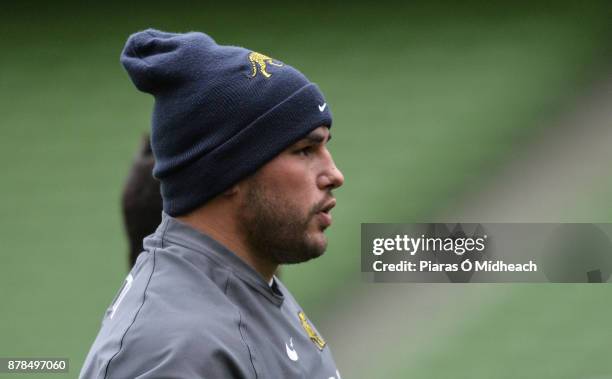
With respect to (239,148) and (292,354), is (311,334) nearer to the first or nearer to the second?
(292,354)

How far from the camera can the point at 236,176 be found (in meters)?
2.10

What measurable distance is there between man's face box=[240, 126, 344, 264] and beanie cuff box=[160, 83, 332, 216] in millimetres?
27

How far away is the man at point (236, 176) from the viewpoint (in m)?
2.05

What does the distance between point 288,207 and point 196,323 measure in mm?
347

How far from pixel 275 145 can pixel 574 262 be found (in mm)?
3490

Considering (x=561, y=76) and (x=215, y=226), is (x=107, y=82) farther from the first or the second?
(x=215, y=226)

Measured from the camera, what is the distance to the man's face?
2100mm

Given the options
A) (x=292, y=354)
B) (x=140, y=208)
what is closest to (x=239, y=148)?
(x=292, y=354)

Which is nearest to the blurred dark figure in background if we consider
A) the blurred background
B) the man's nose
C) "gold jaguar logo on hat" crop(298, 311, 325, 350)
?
"gold jaguar logo on hat" crop(298, 311, 325, 350)

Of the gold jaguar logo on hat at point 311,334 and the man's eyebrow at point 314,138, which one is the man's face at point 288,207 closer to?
the man's eyebrow at point 314,138

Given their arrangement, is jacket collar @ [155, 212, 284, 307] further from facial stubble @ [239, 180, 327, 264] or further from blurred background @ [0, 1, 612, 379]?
blurred background @ [0, 1, 612, 379]

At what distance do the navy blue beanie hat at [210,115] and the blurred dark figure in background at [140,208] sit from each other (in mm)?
864

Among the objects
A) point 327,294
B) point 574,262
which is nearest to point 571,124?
point 574,262

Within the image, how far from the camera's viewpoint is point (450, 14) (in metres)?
5.45
